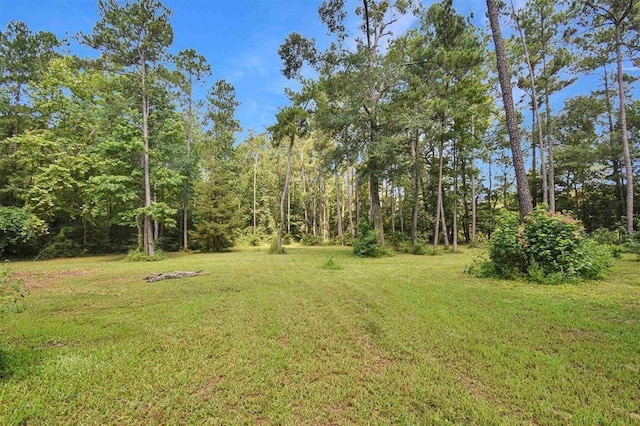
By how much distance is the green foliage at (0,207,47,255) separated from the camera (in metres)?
13.1

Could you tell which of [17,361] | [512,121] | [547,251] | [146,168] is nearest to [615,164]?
[512,121]

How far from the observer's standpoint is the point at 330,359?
2904 millimetres

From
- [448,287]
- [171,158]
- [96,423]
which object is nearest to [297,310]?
[96,423]

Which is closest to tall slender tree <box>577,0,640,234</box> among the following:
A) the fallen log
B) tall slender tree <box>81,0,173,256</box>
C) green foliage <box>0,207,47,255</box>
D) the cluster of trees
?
the cluster of trees

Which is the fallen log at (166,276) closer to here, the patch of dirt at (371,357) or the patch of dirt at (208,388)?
the patch of dirt at (208,388)

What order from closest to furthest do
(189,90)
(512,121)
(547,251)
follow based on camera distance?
(547,251), (512,121), (189,90)

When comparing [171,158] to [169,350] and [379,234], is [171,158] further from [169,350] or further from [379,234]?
[169,350]

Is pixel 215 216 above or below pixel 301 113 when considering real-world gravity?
below

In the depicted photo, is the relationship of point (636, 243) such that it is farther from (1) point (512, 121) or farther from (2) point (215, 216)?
(2) point (215, 216)

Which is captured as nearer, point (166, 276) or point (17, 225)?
point (166, 276)

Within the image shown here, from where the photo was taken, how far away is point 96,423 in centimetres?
196

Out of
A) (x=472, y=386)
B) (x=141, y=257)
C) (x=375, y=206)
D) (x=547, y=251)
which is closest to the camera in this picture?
(x=472, y=386)

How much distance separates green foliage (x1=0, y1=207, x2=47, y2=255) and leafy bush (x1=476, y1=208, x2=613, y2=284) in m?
19.1

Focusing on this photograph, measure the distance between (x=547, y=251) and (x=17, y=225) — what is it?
2036 cm
